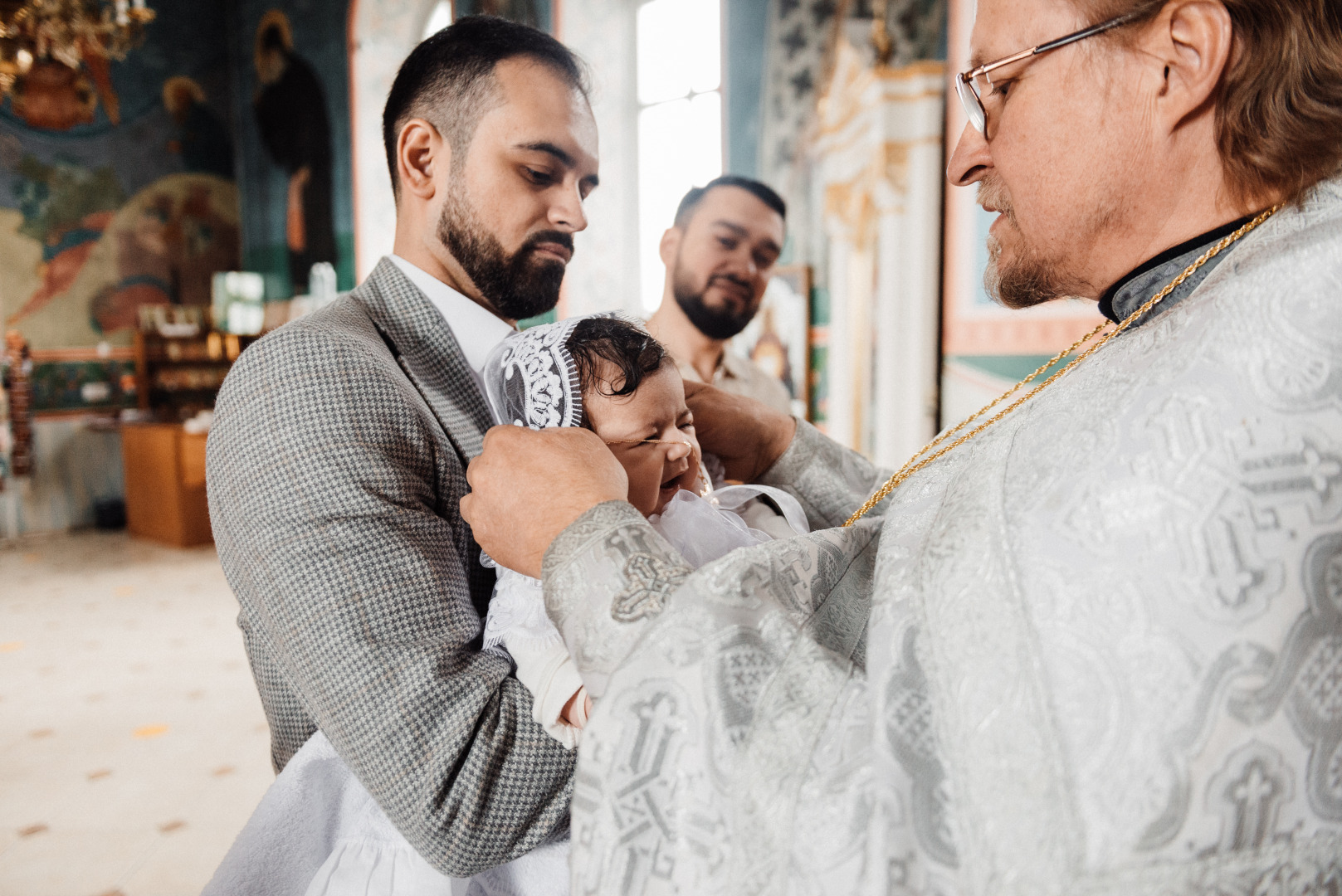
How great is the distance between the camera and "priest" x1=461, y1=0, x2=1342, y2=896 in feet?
2.27

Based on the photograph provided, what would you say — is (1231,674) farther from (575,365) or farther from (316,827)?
(316,827)

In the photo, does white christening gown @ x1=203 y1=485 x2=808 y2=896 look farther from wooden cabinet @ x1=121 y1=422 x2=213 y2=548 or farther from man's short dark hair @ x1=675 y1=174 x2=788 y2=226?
wooden cabinet @ x1=121 y1=422 x2=213 y2=548

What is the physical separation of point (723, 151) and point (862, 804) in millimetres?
6816

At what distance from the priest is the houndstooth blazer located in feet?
0.52

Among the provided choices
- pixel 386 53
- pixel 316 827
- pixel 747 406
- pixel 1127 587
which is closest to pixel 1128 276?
pixel 1127 587

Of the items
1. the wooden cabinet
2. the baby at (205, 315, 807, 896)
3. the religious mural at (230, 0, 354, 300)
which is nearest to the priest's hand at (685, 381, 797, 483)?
the baby at (205, 315, 807, 896)

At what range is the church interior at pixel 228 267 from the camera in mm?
4430

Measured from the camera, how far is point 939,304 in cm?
530

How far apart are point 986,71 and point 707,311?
242 centimetres

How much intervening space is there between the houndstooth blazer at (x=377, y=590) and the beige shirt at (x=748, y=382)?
247cm

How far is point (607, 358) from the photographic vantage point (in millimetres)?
1479

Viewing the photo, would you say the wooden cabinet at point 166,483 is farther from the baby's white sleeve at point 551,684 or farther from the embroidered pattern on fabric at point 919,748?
the embroidered pattern on fabric at point 919,748

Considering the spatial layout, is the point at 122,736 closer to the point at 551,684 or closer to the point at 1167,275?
the point at 551,684

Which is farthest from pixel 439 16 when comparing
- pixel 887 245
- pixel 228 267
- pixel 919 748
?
pixel 919 748
